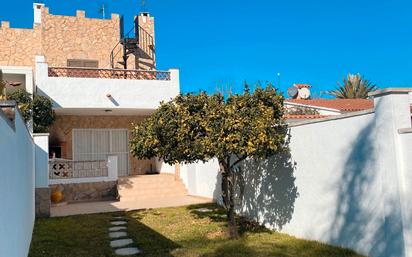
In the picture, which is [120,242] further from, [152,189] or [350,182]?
[152,189]

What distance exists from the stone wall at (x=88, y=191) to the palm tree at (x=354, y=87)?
24127 millimetres

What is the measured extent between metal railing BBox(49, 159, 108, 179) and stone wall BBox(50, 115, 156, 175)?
3.43m

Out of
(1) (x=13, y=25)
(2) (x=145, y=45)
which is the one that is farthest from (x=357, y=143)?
(1) (x=13, y=25)

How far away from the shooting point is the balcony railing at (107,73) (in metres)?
17.3

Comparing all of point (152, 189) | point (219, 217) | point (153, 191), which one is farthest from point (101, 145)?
point (219, 217)

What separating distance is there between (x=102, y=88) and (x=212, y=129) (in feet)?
36.1

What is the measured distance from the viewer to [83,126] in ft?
64.7

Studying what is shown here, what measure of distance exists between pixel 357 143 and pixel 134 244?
5081 millimetres

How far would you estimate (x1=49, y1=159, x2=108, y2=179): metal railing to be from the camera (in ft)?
51.5

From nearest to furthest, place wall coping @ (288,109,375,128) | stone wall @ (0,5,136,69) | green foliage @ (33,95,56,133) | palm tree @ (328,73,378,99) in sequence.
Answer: wall coping @ (288,109,375,128) → green foliage @ (33,95,56,133) → stone wall @ (0,5,136,69) → palm tree @ (328,73,378,99)

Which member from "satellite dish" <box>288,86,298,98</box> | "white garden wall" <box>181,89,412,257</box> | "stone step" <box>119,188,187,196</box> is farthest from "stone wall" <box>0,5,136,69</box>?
"white garden wall" <box>181,89,412,257</box>

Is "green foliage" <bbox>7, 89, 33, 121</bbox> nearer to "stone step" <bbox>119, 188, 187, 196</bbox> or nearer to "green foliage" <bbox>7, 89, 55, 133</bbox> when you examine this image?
"green foliage" <bbox>7, 89, 55, 133</bbox>

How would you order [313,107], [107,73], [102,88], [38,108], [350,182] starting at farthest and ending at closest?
[313,107] → [107,73] → [102,88] → [38,108] → [350,182]

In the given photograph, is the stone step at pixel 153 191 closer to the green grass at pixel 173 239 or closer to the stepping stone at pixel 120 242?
the green grass at pixel 173 239
